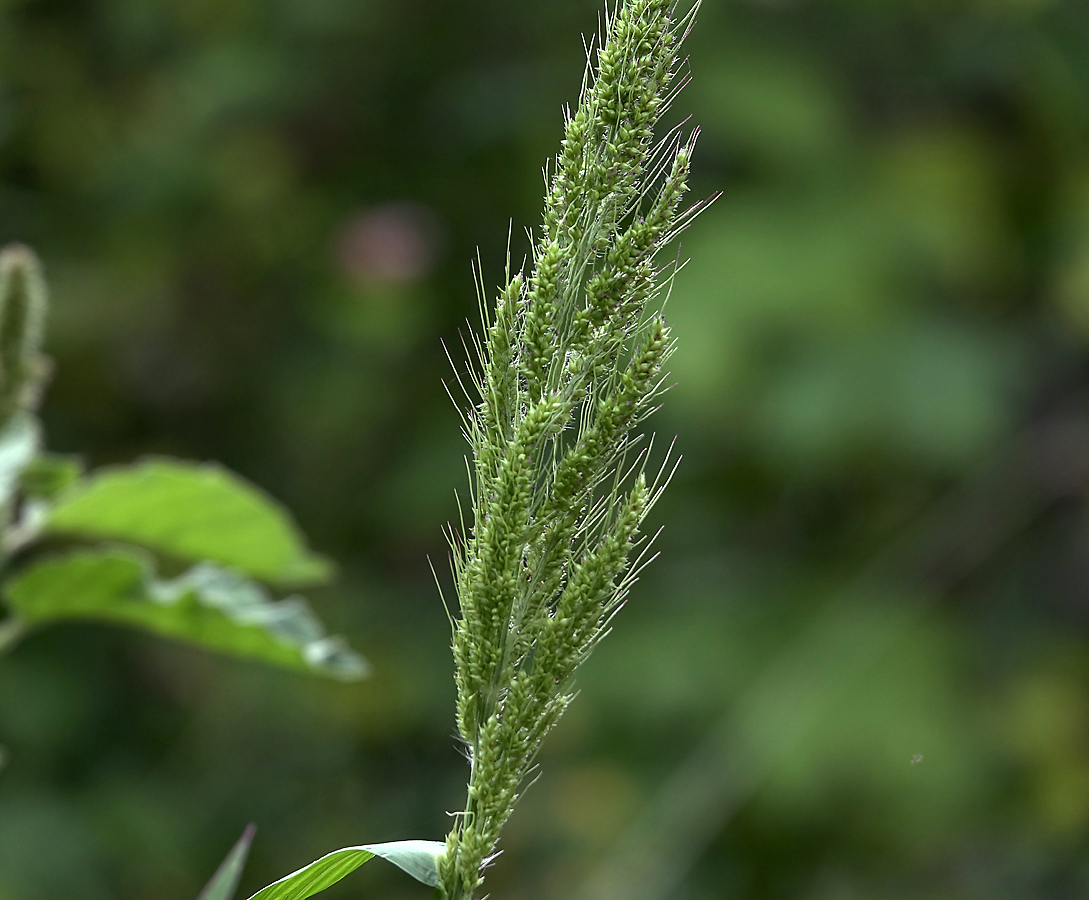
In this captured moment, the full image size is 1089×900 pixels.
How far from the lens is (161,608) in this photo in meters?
0.79

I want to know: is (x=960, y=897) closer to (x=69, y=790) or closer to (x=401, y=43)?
(x=69, y=790)

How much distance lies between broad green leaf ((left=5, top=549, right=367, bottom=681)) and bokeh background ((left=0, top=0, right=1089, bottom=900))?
1.72 metres

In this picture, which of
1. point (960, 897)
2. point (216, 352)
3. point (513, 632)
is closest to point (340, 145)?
point (216, 352)

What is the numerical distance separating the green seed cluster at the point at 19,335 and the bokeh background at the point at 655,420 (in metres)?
1.74

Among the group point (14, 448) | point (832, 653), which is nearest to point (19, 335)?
point (14, 448)

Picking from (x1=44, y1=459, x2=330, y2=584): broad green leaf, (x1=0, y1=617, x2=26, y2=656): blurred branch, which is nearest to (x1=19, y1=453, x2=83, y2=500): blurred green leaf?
(x1=44, y1=459, x2=330, y2=584): broad green leaf

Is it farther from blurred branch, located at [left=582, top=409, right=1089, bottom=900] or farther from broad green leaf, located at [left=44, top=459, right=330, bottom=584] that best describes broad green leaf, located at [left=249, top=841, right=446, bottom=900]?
blurred branch, located at [left=582, top=409, right=1089, bottom=900]

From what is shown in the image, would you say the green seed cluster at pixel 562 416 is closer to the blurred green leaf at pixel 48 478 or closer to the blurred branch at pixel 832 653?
the blurred green leaf at pixel 48 478

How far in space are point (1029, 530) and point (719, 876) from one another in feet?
3.84

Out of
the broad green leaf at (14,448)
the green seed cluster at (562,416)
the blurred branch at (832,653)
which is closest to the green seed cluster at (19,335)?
the broad green leaf at (14,448)

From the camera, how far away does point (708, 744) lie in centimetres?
264

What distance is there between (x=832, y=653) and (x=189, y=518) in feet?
6.78

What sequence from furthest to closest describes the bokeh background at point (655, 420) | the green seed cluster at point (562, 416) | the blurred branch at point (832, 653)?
the bokeh background at point (655, 420), the blurred branch at point (832, 653), the green seed cluster at point (562, 416)

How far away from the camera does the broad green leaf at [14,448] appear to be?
2.52 ft
